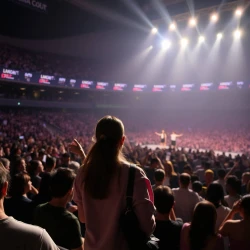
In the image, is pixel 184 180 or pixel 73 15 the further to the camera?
pixel 73 15

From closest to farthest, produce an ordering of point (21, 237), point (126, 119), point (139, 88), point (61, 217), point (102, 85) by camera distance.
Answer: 1. point (21, 237)
2. point (61, 217)
3. point (102, 85)
4. point (139, 88)
5. point (126, 119)

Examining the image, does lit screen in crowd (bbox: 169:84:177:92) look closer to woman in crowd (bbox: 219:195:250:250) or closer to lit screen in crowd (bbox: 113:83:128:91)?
lit screen in crowd (bbox: 113:83:128:91)

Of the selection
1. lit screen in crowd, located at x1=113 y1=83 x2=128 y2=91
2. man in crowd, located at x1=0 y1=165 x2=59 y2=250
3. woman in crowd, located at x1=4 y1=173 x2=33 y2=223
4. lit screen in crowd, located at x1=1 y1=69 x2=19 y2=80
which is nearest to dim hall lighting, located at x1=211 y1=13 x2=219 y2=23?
lit screen in crowd, located at x1=113 y1=83 x2=128 y2=91

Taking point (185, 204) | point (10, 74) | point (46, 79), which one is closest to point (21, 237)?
point (185, 204)

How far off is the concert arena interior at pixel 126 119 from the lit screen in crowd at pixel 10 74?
0.42 ft

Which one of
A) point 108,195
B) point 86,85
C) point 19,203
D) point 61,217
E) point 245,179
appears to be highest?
point 86,85

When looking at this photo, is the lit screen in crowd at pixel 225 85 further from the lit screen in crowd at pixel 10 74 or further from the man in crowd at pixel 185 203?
the man in crowd at pixel 185 203

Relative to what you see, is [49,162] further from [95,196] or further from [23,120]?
[23,120]

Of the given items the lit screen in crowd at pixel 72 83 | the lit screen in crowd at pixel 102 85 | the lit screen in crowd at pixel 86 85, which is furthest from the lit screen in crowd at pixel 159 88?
the lit screen in crowd at pixel 72 83

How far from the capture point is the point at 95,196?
200 cm

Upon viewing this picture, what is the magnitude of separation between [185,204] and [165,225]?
1.90 meters

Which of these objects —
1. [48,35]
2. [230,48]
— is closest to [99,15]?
[48,35]

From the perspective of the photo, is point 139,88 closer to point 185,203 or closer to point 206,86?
point 206,86

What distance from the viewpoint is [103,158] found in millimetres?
2025
